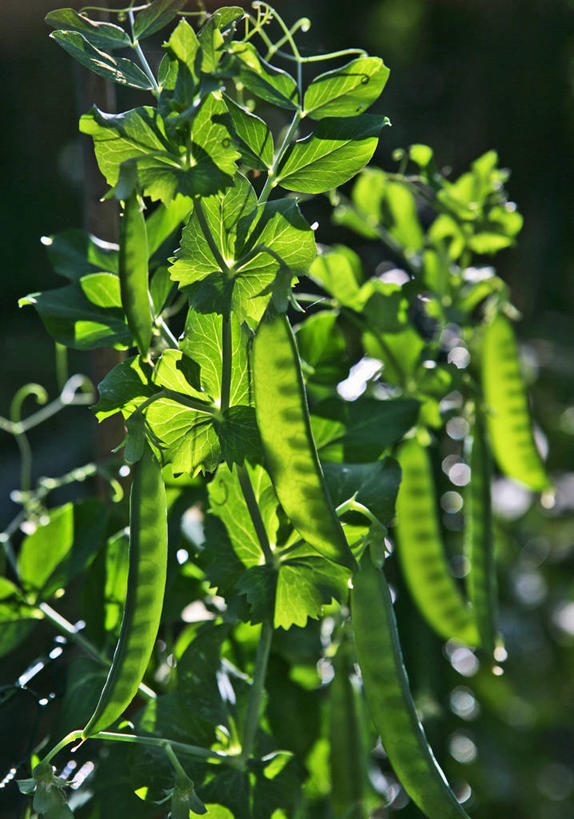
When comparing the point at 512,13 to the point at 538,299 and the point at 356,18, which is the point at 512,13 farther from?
the point at 538,299

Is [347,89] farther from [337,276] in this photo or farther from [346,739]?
[346,739]

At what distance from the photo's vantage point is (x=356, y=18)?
124cm

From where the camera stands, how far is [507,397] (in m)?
0.63

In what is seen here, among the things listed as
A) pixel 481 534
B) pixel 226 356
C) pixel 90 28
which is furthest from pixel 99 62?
pixel 481 534

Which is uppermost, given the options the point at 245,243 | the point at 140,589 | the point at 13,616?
the point at 245,243

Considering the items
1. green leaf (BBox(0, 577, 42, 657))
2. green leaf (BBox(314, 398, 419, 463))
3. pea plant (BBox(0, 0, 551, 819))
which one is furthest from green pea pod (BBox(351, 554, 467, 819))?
green leaf (BBox(0, 577, 42, 657))

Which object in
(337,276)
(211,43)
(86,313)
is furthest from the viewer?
(337,276)

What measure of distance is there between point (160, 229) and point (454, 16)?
37.5 inches

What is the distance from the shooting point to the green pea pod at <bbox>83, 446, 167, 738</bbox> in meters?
0.34

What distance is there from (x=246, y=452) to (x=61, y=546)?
0.59 feet

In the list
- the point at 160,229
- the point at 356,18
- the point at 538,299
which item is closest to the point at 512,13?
the point at 356,18

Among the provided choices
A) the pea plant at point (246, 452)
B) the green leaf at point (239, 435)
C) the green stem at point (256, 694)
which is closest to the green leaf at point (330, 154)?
Result: the pea plant at point (246, 452)

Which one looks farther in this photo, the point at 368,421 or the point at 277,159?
the point at 368,421

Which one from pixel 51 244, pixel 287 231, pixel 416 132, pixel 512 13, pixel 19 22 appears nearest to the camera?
pixel 287 231
